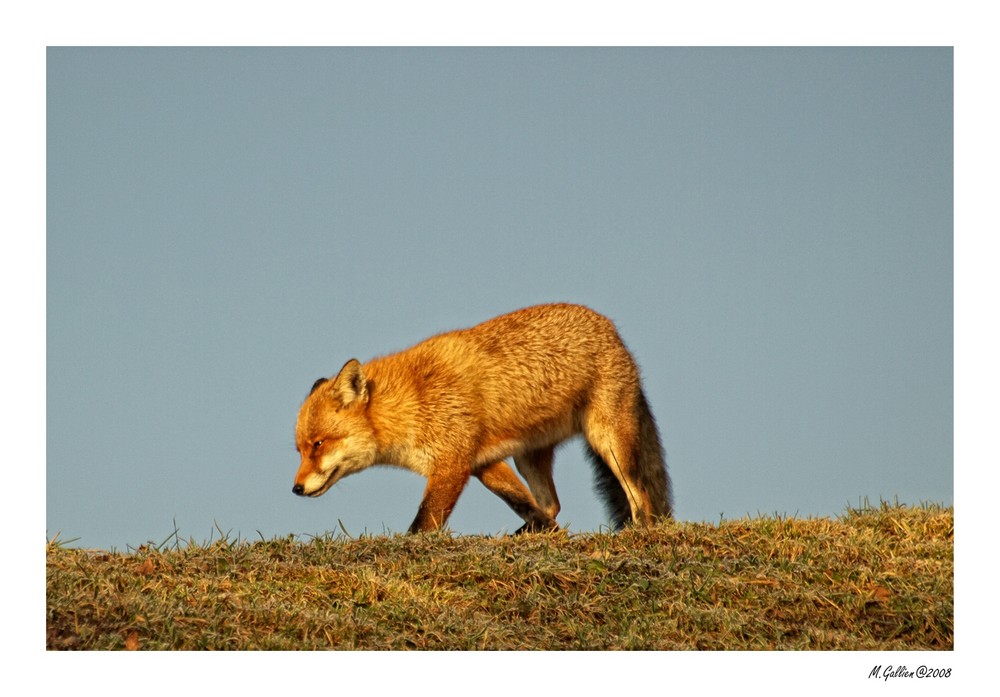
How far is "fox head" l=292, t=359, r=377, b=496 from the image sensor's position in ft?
31.4

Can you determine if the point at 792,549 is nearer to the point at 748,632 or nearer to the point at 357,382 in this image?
the point at 748,632

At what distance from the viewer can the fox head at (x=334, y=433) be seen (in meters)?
9.57

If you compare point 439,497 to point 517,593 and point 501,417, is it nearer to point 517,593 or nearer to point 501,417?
point 501,417

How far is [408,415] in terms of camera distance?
9.64 m

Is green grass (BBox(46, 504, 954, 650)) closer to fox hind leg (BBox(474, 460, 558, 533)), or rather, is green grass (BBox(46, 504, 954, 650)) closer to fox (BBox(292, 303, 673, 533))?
fox (BBox(292, 303, 673, 533))

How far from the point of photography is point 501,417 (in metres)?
9.87

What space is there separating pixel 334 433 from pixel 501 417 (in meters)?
1.46

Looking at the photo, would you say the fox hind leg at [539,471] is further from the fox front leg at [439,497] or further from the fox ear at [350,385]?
the fox ear at [350,385]

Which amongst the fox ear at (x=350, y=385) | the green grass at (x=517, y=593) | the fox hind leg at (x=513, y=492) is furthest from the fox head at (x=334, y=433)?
the green grass at (x=517, y=593)

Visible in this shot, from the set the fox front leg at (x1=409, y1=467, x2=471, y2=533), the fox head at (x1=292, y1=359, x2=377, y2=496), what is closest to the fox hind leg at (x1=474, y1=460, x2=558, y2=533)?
the fox front leg at (x1=409, y1=467, x2=471, y2=533)

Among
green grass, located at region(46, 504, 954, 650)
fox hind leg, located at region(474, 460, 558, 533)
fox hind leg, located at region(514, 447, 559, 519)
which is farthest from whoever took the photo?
fox hind leg, located at region(514, 447, 559, 519)

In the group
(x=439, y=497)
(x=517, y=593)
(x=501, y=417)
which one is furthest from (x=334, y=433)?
(x=517, y=593)

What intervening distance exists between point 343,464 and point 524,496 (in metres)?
1.61
